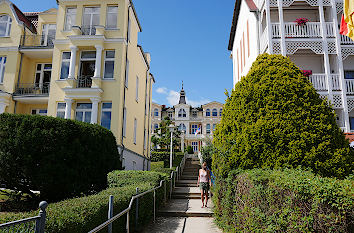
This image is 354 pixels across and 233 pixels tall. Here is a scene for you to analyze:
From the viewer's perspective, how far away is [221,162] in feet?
24.7

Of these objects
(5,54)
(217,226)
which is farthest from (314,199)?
(5,54)

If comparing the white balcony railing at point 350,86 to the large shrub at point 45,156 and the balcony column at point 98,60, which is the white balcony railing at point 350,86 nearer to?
the large shrub at point 45,156

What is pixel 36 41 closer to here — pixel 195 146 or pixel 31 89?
pixel 31 89

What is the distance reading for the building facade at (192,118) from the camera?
2199 inches

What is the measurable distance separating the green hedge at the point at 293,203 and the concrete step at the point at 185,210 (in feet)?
13.8

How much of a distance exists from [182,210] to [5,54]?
16306mm

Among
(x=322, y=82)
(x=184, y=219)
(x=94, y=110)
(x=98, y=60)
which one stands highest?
(x=98, y=60)

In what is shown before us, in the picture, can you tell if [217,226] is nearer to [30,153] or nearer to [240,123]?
[240,123]

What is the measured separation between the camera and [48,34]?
20.7 meters

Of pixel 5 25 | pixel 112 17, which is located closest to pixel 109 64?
pixel 112 17

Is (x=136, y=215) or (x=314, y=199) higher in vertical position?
(x=314, y=199)

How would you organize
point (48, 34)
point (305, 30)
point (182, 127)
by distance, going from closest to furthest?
point (305, 30)
point (48, 34)
point (182, 127)

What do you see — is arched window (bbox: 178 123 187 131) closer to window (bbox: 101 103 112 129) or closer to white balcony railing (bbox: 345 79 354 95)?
window (bbox: 101 103 112 129)

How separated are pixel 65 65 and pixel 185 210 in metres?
12.4
